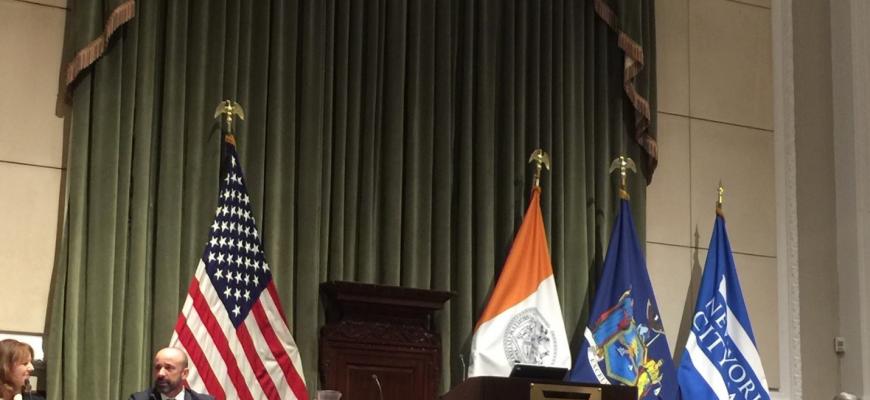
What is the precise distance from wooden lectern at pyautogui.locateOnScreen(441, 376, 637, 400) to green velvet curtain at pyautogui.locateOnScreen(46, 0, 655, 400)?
2169 millimetres

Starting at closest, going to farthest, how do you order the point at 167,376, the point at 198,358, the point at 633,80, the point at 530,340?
the point at 167,376, the point at 198,358, the point at 530,340, the point at 633,80

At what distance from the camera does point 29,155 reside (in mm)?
8023

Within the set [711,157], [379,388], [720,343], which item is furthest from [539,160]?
[379,388]

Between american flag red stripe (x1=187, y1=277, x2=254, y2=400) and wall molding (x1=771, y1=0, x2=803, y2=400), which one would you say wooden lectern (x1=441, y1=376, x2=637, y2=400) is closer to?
american flag red stripe (x1=187, y1=277, x2=254, y2=400)

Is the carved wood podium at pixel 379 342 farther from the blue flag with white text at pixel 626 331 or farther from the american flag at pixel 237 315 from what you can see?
the blue flag with white text at pixel 626 331

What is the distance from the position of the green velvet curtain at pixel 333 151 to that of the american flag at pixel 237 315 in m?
0.14

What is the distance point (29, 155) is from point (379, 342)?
2369 millimetres

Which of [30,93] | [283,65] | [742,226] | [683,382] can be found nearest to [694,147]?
[742,226]

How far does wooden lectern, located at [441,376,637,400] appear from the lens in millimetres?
6355

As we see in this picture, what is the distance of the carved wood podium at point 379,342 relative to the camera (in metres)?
8.41

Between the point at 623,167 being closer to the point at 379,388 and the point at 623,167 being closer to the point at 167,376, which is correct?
the point at 379,388

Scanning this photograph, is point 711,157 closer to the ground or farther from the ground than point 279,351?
farther from the ground

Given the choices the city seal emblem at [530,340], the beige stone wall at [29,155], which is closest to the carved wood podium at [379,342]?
the city seal emblem at [530,340]

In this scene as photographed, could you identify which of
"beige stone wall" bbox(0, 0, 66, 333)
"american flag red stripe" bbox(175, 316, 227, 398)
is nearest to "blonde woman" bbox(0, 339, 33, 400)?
"beige stone wall" bbox(0, 0, 66, 333)
